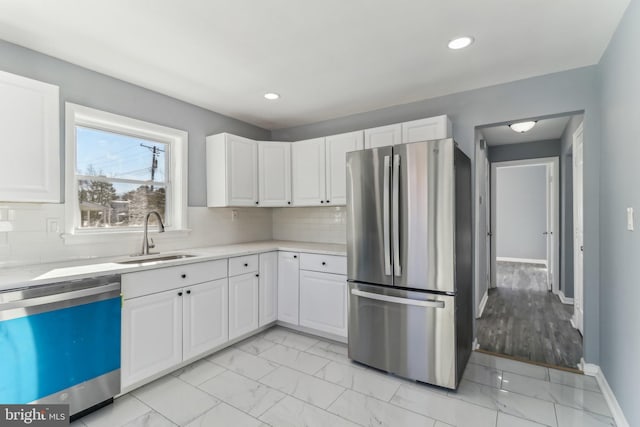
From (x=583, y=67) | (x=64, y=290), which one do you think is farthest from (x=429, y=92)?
(x=64, y=290)

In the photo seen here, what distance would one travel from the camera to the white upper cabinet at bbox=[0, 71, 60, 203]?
187 cm

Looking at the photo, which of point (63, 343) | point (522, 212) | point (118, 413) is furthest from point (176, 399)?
point (522, 212)

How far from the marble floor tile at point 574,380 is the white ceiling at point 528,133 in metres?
2.80

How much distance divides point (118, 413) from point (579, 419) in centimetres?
291

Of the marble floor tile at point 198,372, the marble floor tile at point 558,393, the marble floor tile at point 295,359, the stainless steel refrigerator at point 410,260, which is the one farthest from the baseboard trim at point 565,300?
the marble floor tile at point 198,372

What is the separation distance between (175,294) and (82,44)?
189 centimetres

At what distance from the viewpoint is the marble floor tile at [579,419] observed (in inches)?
74.2

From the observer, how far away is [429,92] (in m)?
3.01

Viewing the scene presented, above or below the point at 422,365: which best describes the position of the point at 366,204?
above

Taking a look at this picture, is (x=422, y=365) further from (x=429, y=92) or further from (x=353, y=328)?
(x=429, y=92)

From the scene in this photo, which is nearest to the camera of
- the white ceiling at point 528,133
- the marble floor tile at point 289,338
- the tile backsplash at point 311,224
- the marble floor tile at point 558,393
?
the marble floor tile at point 558,393

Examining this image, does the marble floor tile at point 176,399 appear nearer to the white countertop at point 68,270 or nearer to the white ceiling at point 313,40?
the white countertop at point 68,270

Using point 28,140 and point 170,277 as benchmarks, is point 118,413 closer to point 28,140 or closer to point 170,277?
point 170,277

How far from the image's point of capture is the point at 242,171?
350 cm
